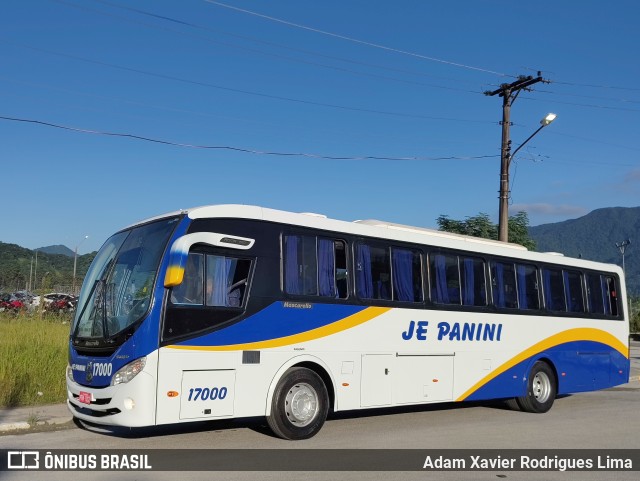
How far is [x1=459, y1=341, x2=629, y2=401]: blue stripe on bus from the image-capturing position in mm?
12844

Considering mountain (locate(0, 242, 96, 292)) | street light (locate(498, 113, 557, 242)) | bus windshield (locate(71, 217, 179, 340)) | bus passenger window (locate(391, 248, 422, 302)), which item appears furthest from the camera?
street light (locate(498, 113, 557, 242))

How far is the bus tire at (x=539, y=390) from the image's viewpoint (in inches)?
527

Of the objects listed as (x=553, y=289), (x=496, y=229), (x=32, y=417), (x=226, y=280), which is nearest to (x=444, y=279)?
(x=553, y=289)

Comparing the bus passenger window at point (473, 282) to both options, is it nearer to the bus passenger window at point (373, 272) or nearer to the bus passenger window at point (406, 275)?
the bus passenger window at point (406, 275)

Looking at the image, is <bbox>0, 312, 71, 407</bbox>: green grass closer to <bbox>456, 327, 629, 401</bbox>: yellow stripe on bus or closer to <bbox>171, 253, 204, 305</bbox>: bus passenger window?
<bbox>171, 253, 204, 305</bbox>: bus passenger window

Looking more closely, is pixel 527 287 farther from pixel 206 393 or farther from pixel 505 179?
pixel 505 179

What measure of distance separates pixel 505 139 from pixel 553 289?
37.6 feet

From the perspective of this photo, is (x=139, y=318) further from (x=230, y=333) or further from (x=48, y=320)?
(x=48, y=320)

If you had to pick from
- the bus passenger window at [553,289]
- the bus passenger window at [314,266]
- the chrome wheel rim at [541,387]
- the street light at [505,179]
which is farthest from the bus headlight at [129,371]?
the street light at [505,179]

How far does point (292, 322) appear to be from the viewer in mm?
9523

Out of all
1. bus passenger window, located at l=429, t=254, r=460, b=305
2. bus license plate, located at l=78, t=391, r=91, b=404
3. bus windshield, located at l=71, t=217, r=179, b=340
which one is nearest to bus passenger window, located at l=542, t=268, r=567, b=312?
bus passenger window, located at l=429, t=254, r=460, b=305

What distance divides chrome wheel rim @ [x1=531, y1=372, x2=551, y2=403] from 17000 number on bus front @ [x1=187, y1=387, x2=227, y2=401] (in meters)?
7.33

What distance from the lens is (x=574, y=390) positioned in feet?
47.2

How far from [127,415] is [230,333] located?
162cm
